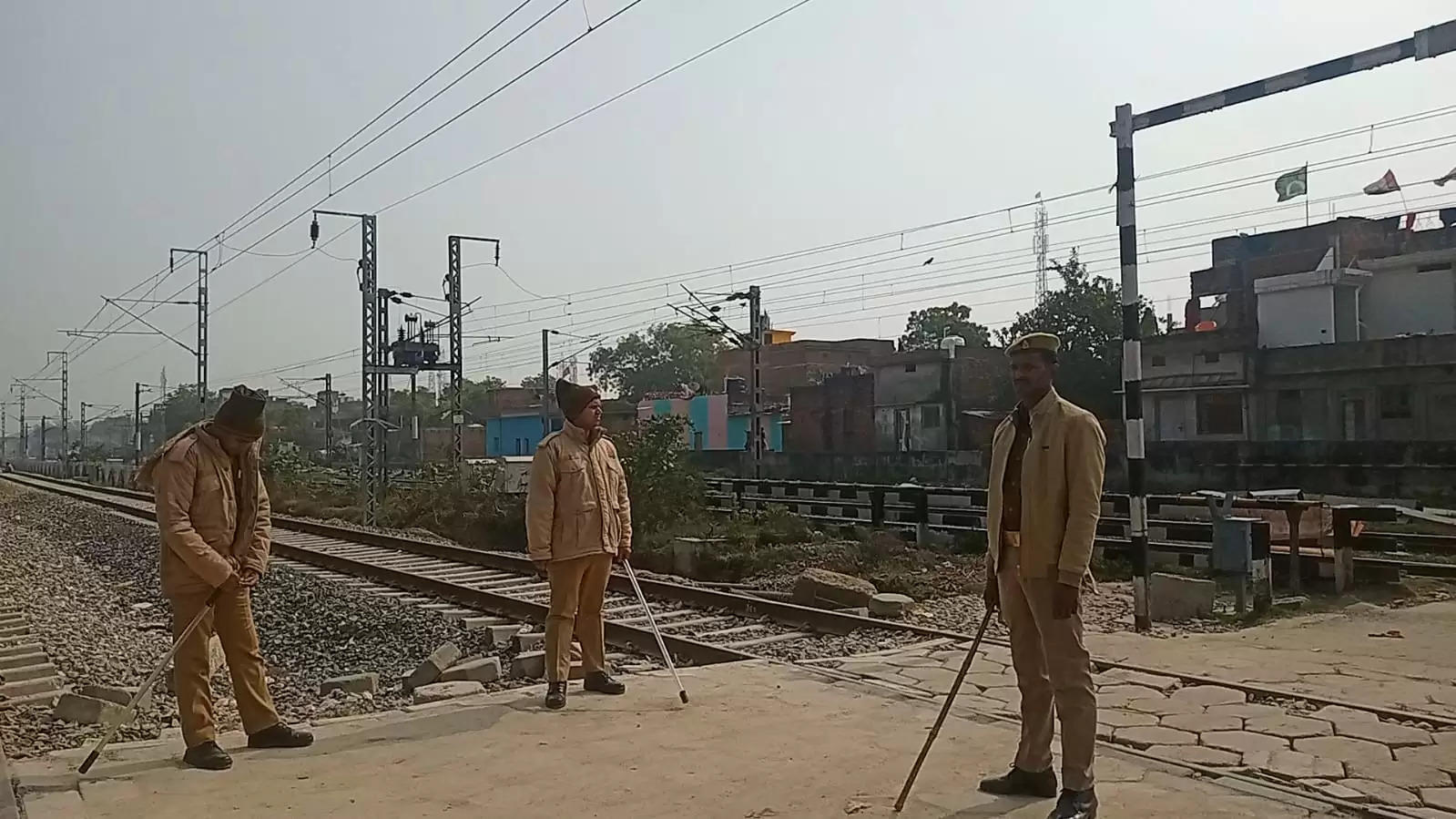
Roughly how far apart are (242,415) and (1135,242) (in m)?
6.90

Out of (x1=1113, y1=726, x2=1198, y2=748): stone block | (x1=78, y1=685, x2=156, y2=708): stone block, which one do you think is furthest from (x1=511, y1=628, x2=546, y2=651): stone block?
(x1=1113, y1=726, x2=1198, y2=748): stone block

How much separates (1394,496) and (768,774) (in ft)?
65.5

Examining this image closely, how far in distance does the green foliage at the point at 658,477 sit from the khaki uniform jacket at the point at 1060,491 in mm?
15678

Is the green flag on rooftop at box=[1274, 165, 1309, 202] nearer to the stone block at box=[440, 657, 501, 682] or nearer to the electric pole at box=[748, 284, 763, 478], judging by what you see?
the electric pole at box=[748, 284, 763, 478]

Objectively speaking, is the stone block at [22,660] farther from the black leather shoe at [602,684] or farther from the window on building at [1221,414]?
the window on building at [1221,414]

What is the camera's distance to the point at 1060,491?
4633 millimetres

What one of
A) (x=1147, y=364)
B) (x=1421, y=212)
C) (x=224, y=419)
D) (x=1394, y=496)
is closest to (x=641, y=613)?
(x=224, y=419)

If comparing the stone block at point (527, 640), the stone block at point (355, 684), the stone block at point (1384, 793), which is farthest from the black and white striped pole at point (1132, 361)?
the stone block at point (355, 684)

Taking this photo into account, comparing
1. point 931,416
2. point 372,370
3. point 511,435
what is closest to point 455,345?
point 372,370

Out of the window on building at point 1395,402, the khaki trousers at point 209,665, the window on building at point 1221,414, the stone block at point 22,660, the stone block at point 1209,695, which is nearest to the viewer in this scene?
the khaki trousers at point 209,665

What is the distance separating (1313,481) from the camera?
75.5ft

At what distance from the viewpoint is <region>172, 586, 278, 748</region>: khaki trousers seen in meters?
5.41

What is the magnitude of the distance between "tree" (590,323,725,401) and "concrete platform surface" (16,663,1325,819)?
247 feet

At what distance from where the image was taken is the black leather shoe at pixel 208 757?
528 centimetres
